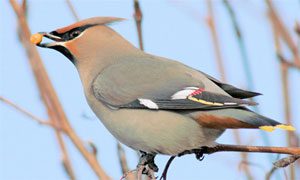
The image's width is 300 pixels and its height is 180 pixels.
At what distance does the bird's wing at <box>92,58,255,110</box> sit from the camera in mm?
2807

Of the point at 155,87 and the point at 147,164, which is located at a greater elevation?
the point at 155,87

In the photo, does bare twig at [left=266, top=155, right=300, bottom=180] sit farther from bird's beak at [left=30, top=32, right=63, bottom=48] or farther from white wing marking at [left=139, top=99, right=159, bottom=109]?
bird's beak at [left=30, top=32, right=63, bottom=48]

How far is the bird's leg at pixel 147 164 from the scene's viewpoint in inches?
107

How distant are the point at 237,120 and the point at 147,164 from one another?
50 centimetres

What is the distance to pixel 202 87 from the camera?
9.47ft

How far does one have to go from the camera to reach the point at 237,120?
2.57m

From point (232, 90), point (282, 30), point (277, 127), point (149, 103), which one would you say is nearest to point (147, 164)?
point (149, 103)

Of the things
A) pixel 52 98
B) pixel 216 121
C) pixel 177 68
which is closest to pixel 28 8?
pixel 52 98

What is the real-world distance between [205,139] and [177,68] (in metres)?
0.43

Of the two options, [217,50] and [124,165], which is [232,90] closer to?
[217,50]

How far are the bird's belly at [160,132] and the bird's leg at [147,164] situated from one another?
34 millimetres

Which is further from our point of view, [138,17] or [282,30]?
[282,30]

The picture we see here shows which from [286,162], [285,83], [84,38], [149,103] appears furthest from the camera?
[84,38]

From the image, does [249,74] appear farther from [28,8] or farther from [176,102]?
[28,8]
